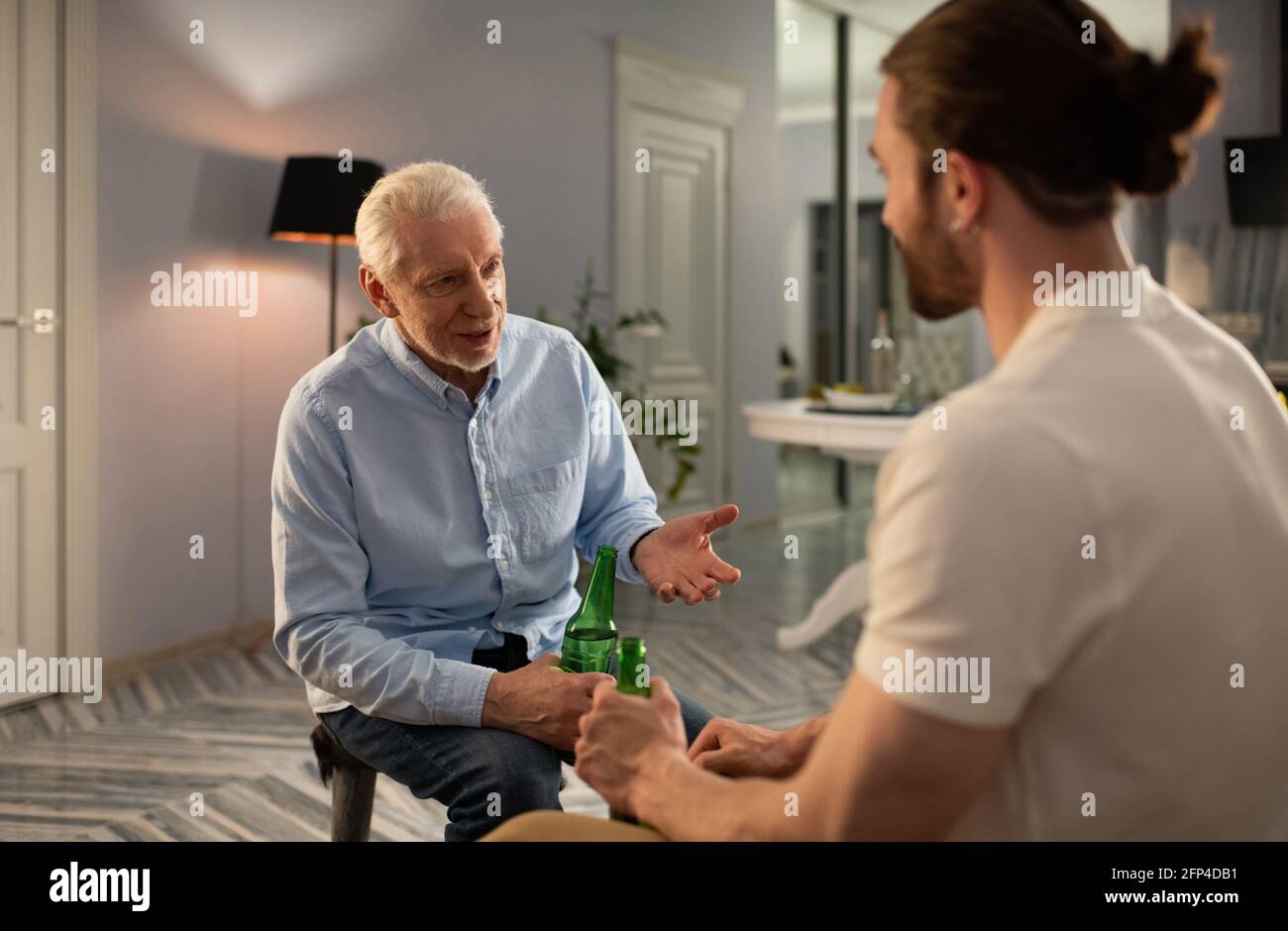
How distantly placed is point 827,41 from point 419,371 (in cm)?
764

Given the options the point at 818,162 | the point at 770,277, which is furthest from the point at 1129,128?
the point at 818,162

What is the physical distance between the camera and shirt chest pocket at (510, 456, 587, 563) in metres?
1.85

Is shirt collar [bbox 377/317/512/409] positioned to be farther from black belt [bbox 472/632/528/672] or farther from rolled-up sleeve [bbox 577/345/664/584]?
black belt [bbox 472/632/528/672]

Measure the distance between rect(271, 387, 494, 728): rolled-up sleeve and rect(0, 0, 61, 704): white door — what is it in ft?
8.58

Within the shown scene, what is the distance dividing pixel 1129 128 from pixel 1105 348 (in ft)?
0.52

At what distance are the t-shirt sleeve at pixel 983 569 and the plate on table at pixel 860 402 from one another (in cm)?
337

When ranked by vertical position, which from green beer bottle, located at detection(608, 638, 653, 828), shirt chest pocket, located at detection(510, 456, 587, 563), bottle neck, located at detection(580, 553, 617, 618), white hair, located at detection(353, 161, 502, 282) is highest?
white hair, located at detection(353, 161, 502, 282)

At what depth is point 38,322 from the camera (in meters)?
3.96

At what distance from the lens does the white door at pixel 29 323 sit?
3857 millimetres

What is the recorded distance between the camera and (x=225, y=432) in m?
4.67

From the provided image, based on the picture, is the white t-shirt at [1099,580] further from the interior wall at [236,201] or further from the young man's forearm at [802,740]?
the interior wall at [236,201]

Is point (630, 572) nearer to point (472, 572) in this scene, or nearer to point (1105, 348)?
point (472, 572)

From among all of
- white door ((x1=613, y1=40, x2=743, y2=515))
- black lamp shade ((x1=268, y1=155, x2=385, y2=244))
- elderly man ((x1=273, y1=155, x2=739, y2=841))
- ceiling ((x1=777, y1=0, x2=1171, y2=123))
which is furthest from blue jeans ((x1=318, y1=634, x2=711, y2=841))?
ceiling ((x1=777, y1=0, x2=1171, y2=123))

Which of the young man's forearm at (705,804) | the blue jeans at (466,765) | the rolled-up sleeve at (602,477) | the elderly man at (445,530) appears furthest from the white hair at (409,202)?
the young man's forearm at (705,804)
